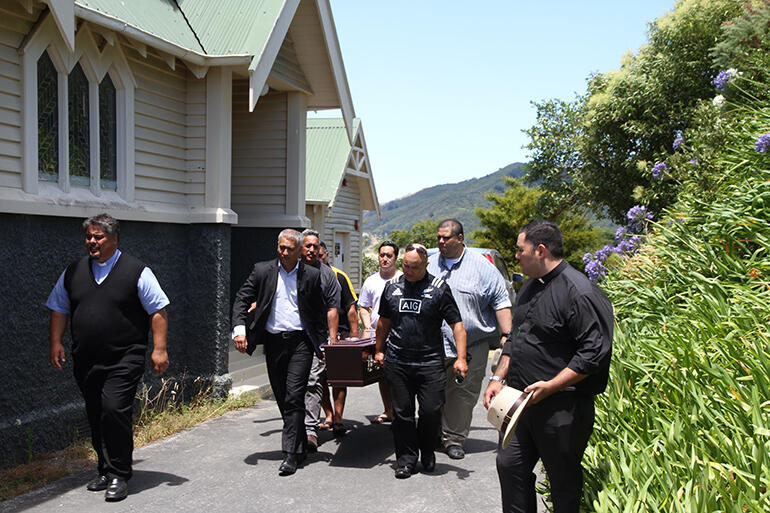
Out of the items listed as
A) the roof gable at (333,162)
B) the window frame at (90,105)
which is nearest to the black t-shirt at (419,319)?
the window frame at (90,105)

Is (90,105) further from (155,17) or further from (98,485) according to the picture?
(98,485)

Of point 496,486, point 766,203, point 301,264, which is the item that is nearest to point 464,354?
point 496,486

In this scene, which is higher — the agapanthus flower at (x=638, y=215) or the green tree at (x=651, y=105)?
the green tree at (x=651, y=105)

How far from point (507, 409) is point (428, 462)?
248 cm

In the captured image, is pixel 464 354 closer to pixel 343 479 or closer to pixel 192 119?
pixel 343 479

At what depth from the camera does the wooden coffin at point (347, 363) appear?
6469mm

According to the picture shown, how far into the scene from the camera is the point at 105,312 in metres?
5.50

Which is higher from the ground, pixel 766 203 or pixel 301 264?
pixel 766 203

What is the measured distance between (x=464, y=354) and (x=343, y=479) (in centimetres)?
146

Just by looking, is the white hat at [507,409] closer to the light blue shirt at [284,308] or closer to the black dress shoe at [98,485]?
the light blue shirt at [284,308]

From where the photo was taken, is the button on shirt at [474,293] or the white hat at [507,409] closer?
the white hat at [507,409]

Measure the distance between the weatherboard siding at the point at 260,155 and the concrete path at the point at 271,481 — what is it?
3.99 metres

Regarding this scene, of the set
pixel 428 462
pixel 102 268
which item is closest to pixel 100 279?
pixel 102 268

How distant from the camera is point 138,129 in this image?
8.10 metres
